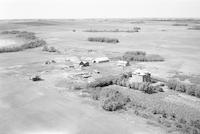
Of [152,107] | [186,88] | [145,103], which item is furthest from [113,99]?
[186,88]

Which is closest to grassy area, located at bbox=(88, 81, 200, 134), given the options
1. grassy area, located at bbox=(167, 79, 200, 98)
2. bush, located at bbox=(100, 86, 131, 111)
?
bush, located at bbox=(100, 86, 131, 111)

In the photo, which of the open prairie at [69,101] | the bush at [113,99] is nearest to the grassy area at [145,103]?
the bush at [113,99]

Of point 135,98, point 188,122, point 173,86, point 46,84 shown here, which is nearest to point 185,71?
point 173,86

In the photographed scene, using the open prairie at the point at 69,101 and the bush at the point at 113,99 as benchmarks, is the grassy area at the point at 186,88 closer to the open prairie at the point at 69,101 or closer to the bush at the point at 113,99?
the open prairie at the point at 69,101

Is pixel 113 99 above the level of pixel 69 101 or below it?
above

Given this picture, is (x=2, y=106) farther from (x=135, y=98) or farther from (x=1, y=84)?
(x=135, y=98)

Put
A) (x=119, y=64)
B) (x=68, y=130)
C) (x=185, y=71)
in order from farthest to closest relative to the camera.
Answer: (x=119, y=64), (x=185, y=71), (x=68, y=130)

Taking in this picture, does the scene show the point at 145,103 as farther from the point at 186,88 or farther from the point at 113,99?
the point at 186,88

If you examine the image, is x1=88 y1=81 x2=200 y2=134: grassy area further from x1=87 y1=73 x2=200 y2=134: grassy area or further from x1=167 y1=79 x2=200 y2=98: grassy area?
x1=167 y1=79 x2=200 y2=98: grassy area
